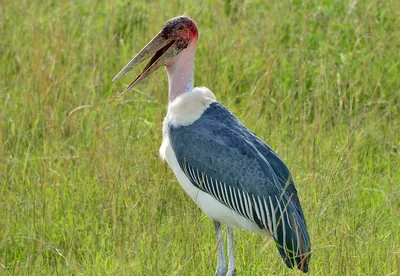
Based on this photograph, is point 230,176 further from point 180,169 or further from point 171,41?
point 171,41

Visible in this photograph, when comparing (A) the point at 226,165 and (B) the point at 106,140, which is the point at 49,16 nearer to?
(B) the point at 106,140

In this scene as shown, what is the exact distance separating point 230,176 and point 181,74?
0.77m

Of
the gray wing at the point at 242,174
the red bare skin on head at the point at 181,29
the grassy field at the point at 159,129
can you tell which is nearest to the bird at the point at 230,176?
the gray wing at the point at 242,174

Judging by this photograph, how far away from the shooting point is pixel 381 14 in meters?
8.37

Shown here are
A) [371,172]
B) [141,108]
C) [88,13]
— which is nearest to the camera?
[371,172]

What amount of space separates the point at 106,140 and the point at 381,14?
2.75m

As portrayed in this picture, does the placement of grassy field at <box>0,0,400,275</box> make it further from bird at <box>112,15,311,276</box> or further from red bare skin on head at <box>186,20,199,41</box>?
red bare skin on head at <box>186,20,199,41</box>

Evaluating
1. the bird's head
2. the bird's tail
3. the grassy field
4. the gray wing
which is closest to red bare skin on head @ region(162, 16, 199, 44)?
the bird's head

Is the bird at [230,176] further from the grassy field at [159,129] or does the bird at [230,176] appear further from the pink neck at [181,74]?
the grassy field at [159,129]

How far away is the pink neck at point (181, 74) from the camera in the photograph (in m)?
5.89

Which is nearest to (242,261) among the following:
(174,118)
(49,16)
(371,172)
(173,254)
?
(173,254)

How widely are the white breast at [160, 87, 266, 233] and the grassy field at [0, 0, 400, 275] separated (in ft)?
0.56

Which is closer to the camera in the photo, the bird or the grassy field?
the bird

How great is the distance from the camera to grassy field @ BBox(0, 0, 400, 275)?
5.58 meters
